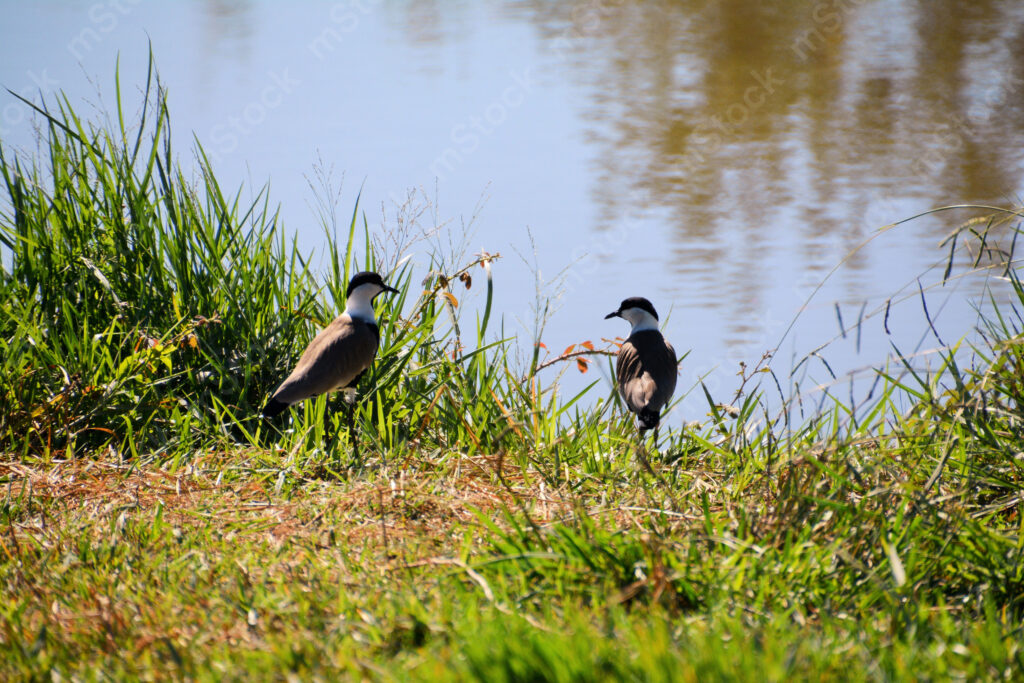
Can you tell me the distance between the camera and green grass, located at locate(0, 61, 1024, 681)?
2045 mm

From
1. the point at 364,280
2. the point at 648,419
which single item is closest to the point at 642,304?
the point at 648,419

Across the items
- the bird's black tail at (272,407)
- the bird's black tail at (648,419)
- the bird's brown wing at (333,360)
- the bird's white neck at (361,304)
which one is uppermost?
the bird's white neck at (361,304)

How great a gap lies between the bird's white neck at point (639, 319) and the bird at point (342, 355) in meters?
1.67

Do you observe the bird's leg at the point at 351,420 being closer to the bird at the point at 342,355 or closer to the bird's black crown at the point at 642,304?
the bird at the point at 342,355

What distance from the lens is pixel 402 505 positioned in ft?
10.2

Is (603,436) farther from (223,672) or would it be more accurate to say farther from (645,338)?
(223,672)

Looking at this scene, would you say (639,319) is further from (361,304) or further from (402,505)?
(402,505)

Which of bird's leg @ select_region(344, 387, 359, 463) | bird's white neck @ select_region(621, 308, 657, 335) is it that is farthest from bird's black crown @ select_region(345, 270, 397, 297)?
bird's white neck @ select_region(621, 308, 657, 335)

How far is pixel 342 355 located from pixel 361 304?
0.51 m

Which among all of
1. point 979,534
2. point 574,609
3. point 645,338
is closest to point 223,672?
point 574,609

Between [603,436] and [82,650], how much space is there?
2.37 metres

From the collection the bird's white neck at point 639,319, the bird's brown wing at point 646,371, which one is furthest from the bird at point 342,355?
the bird's white neck at point 639,319

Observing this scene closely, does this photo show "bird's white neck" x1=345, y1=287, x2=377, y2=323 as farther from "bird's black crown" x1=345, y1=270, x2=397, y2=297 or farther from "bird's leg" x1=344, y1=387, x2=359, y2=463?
"bird's leg" x1=344, y1=387, x2=359, y2=463

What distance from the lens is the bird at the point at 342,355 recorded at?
163 inches
